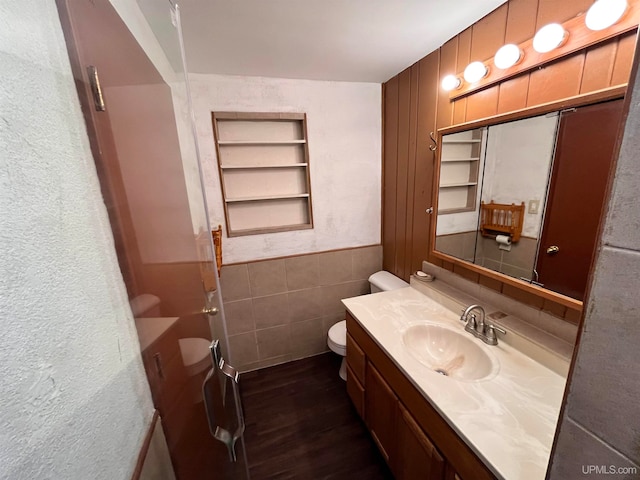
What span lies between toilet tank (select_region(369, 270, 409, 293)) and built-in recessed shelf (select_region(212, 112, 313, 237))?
0.73m

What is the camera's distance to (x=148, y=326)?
2.24ft

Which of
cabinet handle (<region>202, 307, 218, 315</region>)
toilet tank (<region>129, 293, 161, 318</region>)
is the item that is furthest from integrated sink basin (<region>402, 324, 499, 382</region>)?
toilet tank (<region>129, 293, 161, 318</region>)

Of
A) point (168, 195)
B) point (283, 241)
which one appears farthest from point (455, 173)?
point (168, 195)

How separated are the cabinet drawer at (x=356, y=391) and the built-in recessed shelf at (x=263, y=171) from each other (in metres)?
1.16

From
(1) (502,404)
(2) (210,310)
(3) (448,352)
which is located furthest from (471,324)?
(2) (210,310)

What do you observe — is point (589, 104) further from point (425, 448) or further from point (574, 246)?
point (425, 448)

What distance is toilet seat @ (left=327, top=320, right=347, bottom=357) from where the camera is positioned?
73.9 inches

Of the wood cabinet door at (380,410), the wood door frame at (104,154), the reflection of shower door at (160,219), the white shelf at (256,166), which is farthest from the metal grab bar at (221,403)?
the white shelf at (256,166)

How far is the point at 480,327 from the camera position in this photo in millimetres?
1249

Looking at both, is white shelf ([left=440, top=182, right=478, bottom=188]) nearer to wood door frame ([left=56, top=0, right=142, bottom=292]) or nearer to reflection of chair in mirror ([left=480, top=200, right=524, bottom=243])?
reflection of chair in mirror ([left=480, top=200, right=524, bottom=243])

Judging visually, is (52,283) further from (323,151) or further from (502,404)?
(323,151)

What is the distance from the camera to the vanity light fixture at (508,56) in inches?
41.4

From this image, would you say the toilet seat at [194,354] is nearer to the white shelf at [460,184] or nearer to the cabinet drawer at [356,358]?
the cabinet drawer at [356,358]

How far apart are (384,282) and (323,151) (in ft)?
3.86
